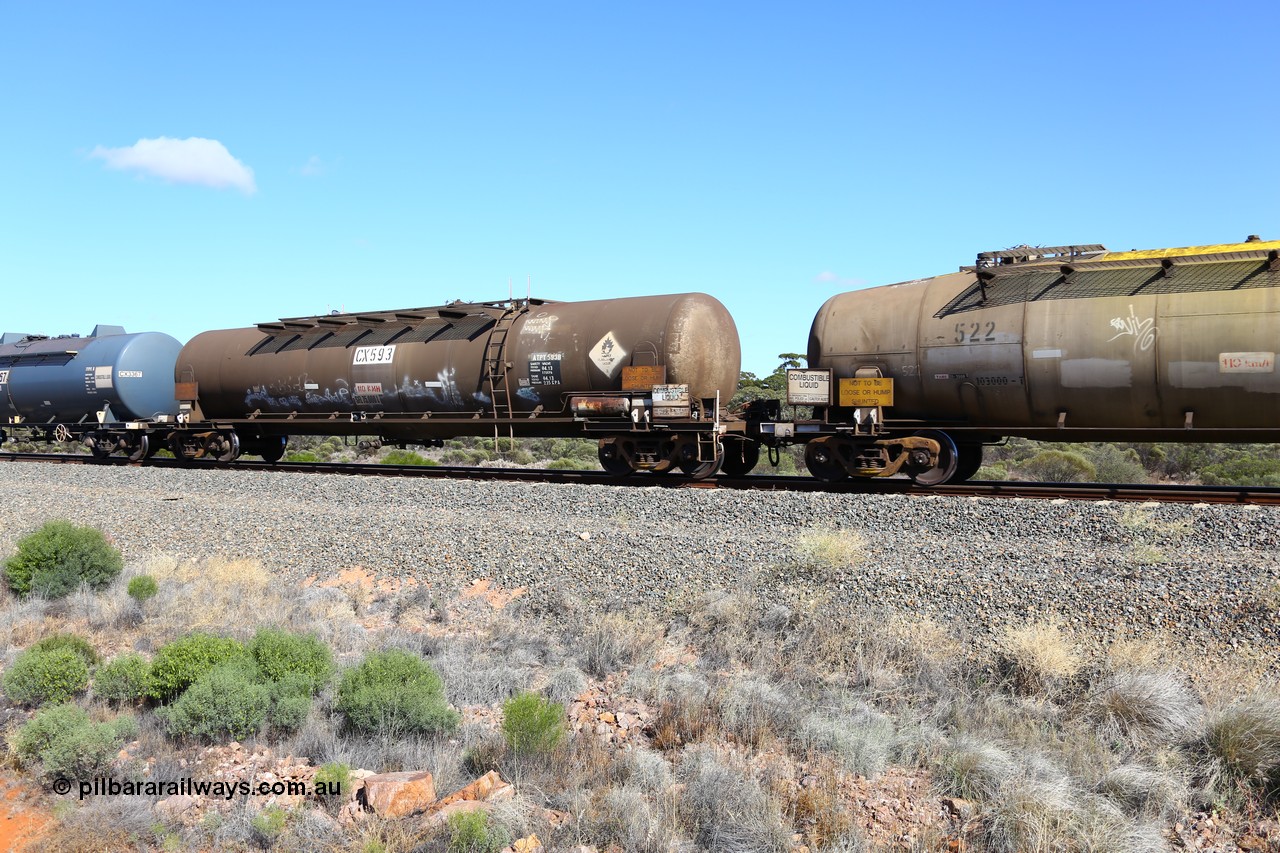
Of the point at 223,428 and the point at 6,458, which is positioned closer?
the point at 223,428

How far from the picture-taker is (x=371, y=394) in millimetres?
20328

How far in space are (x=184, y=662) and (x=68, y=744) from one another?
4.50 ft

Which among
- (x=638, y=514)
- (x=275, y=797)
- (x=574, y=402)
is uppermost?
(x=574, y=402)

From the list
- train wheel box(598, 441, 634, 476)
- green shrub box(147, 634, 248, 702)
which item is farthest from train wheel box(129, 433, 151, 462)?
green shrub box(147, 634, 248, 702)

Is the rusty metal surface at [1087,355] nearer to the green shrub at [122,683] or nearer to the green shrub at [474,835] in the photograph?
the green shrub at [474,835]

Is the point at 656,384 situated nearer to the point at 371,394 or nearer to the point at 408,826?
the point at 371,394

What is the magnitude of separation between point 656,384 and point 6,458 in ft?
76.3

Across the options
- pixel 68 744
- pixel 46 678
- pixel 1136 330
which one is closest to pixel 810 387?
pixel 1136 330

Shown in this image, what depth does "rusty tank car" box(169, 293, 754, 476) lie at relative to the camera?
16.6m

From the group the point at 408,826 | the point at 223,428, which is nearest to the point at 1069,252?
the point at 408,826

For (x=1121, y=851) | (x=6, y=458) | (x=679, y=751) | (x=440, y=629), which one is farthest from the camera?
(x=6, y=458)

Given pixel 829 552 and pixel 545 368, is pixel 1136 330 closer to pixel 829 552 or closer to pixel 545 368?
pixel 829 552

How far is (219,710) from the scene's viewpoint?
7078 millimetres

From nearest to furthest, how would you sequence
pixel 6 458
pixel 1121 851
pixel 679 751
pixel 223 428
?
pixel 1121 851, pixel 679 751, pixel 223 428, pixel 6 458
